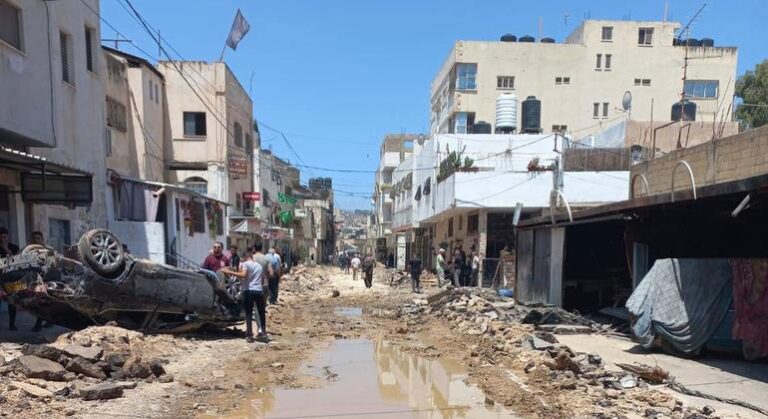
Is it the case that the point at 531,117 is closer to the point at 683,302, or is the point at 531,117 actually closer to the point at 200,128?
the point at 200,128

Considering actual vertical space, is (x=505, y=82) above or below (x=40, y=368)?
above

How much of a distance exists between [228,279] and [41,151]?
6660 mm

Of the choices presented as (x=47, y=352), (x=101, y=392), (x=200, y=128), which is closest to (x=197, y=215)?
(x=200, y=128)

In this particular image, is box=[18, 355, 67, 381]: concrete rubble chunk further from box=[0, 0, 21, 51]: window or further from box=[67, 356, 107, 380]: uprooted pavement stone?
box=[0, 0, 21, 51]: window

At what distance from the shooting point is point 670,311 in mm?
7781

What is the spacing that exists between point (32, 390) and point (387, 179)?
57838 mm

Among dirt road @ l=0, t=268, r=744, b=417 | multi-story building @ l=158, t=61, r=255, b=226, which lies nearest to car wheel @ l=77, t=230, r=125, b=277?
dirt road @ l=0, t=268, r=744, b=417

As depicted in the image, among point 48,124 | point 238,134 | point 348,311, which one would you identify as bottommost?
point 348,311

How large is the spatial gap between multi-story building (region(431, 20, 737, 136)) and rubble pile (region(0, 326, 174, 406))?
39.7 m

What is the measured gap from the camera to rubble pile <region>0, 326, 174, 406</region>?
5.14 m

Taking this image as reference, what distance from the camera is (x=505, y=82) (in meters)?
45.1

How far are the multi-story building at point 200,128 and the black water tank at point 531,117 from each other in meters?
16.1

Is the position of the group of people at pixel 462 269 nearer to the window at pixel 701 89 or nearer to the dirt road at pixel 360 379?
the dirt road at pixel 360 379

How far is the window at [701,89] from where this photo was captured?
4541 centimetres
